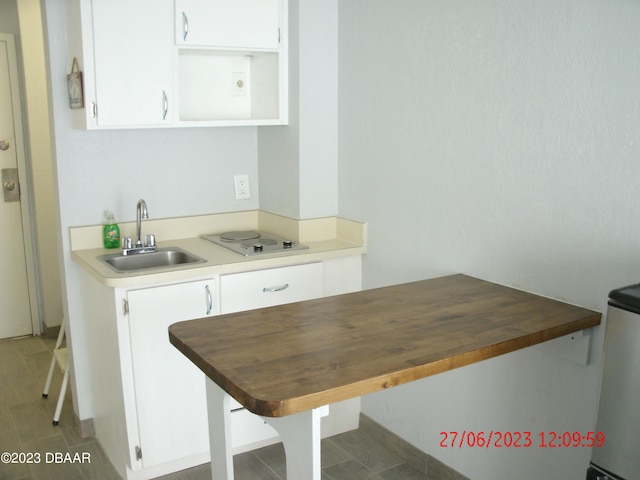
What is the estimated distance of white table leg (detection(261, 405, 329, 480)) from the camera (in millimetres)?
1538

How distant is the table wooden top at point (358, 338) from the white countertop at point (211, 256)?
708 mm

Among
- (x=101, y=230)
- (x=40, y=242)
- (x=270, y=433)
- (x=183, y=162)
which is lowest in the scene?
(x=270, y=433)

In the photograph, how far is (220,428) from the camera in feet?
5.98

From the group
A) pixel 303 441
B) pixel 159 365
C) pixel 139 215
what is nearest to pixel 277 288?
pixel 159 365

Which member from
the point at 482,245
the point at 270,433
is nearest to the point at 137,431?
the point at 270,433

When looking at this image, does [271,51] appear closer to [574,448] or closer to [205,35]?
[205,35]

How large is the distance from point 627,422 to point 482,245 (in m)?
0.97

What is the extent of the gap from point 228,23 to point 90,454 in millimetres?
2072

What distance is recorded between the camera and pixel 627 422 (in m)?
1.53

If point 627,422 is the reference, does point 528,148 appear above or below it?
above

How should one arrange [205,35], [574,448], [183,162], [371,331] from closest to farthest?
[371,331] < [574,448] < [205,35] < [183,162]

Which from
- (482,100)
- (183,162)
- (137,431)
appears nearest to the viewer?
(482,100)
